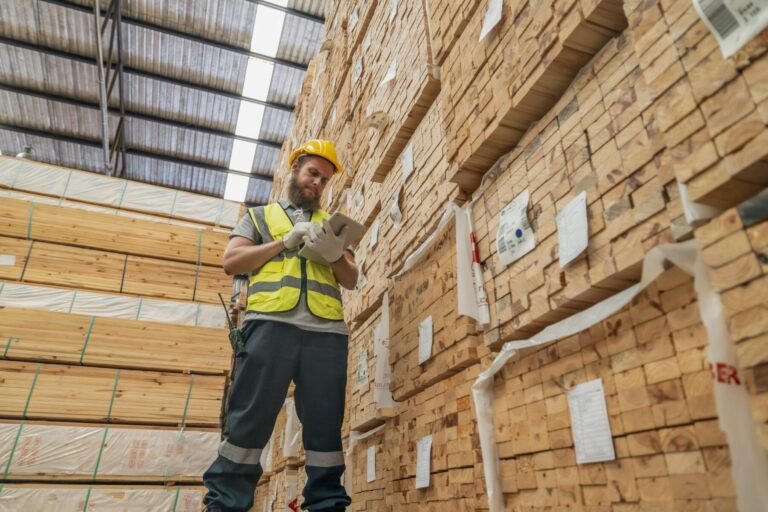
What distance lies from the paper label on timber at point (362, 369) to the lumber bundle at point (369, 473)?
372 mm

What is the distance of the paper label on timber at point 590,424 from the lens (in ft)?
4.28

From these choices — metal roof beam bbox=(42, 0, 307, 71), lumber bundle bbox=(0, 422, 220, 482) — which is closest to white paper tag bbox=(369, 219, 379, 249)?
lumber bundle bbox=(0, 422, 220, 482)

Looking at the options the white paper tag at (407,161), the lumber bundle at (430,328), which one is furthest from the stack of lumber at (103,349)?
the white paper tag at (407,161)

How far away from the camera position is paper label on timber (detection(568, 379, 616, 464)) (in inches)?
51.4

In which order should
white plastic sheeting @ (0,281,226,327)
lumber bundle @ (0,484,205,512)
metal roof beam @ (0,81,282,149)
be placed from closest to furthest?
lumber bundle @ (0,484,205,512), white plastic sheeting @ (0,281,226,327), metal roof beam @ (0,81,282,149)

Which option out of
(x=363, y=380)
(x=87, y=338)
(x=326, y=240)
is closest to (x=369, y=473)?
(x=363, y=380)

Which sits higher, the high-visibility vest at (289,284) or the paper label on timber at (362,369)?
the high-visibility vest at (289,284)

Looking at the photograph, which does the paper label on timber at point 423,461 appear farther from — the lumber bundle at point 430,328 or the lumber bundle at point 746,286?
the lumber bundle at point 746,286

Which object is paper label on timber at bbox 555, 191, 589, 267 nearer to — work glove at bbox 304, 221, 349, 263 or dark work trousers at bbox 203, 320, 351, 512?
work glove at bbox 304, 221, 349, 263

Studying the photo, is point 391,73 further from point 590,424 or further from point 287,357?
point 590,424

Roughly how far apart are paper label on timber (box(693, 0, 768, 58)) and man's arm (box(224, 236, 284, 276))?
6.83 ft

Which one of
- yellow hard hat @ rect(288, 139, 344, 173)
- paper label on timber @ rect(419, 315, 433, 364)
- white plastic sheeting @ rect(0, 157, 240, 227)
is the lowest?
paper label on timber @ rect(419, 315, 433, 364)

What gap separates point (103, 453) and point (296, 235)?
3161 mm

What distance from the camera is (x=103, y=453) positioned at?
14.2 ft
